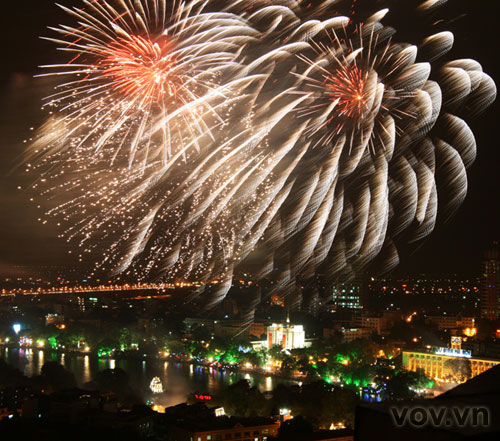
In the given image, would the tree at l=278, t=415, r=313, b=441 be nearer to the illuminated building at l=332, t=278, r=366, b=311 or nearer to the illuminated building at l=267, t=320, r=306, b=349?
the illuminated building at l=267, t=320, r=306, b=349

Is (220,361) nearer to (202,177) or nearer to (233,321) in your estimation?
(233,321)

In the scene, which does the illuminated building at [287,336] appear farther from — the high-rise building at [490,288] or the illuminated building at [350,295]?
the high-rise building at [490,288]

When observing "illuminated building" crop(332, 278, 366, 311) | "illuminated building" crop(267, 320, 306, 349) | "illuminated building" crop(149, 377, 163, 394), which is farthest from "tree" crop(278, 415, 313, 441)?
"illuminated building" crop(332, 278, 366, 311)

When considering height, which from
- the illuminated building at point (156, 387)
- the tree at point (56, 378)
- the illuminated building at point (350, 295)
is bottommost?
the illuminated building at point (156, 387)

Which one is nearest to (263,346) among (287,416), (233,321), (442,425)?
(233,321)

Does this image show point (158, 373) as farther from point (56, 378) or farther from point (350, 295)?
point (350, 295)

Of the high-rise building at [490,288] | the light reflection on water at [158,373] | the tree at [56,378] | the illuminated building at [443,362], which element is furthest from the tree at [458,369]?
the high-rise building at [490,288]
